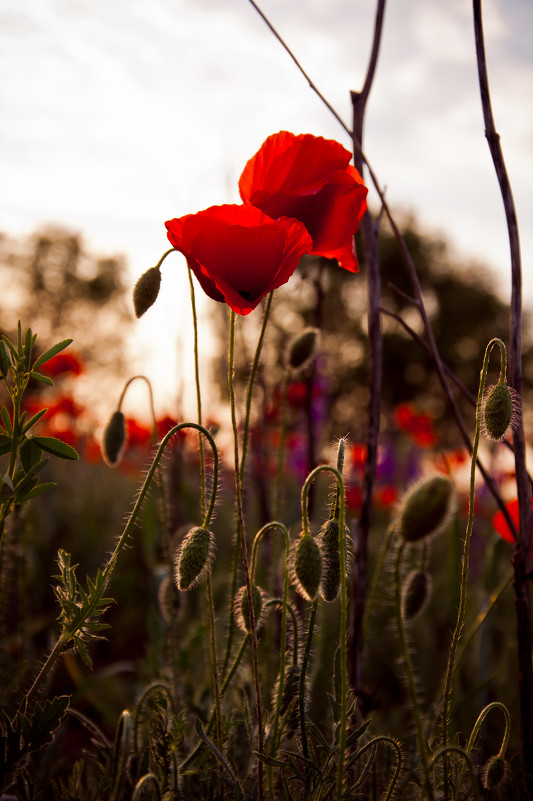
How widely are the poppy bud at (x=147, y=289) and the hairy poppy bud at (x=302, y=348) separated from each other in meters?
0.44

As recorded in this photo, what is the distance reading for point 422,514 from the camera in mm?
1033

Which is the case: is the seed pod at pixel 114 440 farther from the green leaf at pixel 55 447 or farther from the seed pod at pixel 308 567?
the seed pod at pixel 308 567

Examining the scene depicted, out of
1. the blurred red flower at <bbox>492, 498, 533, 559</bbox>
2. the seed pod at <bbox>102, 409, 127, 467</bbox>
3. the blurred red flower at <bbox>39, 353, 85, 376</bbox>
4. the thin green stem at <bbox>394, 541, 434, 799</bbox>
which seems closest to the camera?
the thin green stem at <bbox>394, 541, 434, 799</bbox>

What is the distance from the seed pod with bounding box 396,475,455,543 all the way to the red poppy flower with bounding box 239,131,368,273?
387 millimetres

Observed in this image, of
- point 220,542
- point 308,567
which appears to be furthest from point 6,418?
point 220,542

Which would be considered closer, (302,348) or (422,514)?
(422,514)

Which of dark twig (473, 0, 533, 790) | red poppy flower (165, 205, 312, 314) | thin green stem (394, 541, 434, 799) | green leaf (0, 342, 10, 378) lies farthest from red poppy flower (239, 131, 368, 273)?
thin green stem (394, 541, 434, 799)

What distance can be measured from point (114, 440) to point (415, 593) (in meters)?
0.60

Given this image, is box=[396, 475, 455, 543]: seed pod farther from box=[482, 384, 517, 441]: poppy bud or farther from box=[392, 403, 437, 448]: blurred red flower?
box=[392, 403, 437, 448]: blurred red flower

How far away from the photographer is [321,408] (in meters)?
3.56

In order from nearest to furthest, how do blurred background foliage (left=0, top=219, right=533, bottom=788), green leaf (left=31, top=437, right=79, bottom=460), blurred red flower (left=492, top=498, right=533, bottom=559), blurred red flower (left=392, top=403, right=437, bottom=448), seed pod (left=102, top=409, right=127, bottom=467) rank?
green leaf (left=31, top=437, right=79, bottom=460), blurred red flower (left=492, top=498, right=533, bottom=559), seed pod (left=102, top=409, right=127, bottom=467), blurred background foliage (left=0, top=219, right=533, bottom=788), blurred red flower (left=392, top=403, right=437, bottom=448)

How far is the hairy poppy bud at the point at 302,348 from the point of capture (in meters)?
1.37

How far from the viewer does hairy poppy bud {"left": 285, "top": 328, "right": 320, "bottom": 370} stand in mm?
1368

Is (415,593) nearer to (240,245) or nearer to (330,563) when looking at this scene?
(330,563)
